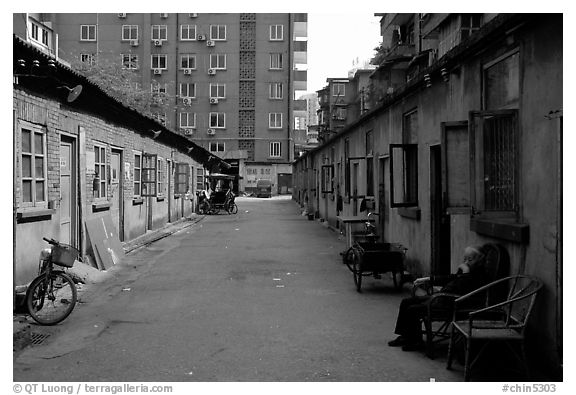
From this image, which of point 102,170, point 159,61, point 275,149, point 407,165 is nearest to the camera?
point 407,165

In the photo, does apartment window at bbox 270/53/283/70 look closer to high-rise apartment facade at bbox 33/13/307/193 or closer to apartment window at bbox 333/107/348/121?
high-rise apartment facade at bbox 33/13/307/193

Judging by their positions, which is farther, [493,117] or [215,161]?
[215,161]

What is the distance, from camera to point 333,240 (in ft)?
56.4

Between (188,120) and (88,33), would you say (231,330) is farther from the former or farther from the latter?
(88,33)

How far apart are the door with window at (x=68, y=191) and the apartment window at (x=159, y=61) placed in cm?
4320

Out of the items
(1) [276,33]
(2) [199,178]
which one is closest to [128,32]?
(1) [276,33]

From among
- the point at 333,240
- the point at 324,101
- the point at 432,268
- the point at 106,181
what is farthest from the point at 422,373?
the point at 324,101

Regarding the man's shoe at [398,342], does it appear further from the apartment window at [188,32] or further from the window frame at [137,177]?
the apartment window at [188,32]

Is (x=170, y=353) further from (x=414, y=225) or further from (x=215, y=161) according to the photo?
(x=215, y=161)

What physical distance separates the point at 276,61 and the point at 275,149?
→ 8.43 meters

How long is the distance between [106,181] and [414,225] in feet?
23.5

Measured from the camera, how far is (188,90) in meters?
53.3

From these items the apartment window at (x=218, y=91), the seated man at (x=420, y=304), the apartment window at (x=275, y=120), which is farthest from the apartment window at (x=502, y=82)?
the apartment window at (x=275, y=120)
